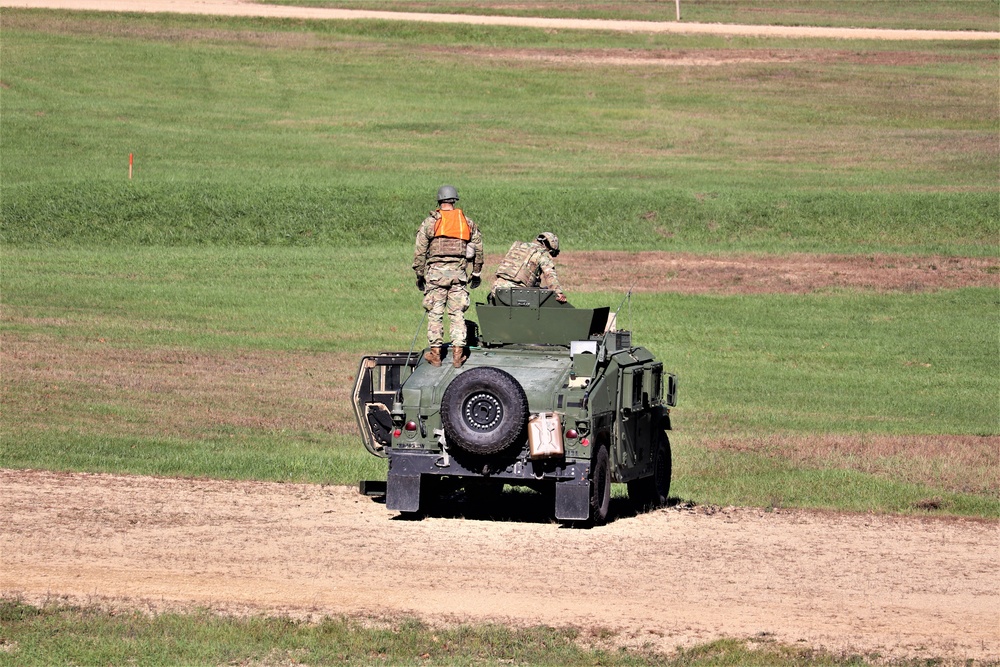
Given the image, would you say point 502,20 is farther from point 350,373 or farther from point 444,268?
point 444,268

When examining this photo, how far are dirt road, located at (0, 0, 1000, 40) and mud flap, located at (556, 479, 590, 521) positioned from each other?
55.6 m

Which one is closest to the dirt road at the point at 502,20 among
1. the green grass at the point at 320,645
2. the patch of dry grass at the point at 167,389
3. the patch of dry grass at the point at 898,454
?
the patch of dry grass at the point at 167,389

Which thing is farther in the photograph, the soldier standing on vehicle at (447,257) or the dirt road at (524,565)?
the soldier standing on vehicle at (447,257)

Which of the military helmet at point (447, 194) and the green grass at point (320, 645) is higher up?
the military helmet at point (447, 194)

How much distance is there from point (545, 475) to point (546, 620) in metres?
3.52

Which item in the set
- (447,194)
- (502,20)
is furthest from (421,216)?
(502,20)

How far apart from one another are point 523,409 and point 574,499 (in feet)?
3.26

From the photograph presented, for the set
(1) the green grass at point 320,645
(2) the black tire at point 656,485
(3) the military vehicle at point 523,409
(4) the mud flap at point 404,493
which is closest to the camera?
(1) the green grass at point 320,645

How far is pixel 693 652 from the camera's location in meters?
10.2

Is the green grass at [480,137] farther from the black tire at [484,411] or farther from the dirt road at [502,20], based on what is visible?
the black tire at [484,411]

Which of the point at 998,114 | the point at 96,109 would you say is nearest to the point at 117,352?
the point at 96,109

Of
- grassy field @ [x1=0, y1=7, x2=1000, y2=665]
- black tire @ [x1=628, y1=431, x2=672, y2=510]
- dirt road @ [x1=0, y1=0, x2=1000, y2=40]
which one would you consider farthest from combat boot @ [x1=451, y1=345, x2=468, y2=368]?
dirt road @ [x1=0, y1=0, x2=1000, y2=40]

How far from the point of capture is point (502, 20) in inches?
2790

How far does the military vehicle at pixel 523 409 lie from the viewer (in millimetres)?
14312
